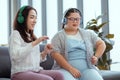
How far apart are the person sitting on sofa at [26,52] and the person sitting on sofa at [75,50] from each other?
0.15m

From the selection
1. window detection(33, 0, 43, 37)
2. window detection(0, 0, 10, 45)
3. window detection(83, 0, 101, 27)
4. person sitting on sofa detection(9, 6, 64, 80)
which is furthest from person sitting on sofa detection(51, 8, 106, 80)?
window detection(0, 0, 10, 45)

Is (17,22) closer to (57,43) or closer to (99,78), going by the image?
(57,43)

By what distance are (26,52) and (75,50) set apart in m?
0.52

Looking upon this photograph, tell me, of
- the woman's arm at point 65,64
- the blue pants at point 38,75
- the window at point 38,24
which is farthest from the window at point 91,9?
the blue pants at point 38,75

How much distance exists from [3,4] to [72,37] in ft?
12.7

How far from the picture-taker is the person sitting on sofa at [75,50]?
235 centimetres

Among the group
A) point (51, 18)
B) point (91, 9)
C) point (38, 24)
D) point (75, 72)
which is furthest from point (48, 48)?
point (38, 24)

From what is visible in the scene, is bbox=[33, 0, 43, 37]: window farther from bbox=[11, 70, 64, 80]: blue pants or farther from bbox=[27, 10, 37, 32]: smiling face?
bbox=[11, 70, 64, 80]: blue pants

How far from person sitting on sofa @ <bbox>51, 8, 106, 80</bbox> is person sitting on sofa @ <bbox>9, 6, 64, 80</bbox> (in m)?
0.15

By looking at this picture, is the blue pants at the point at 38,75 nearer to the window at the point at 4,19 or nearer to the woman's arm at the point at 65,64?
the woman's arm at the point at 65,64

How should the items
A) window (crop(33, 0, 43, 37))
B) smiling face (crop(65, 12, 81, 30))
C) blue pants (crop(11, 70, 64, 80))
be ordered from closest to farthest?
blue pants (crop(11, 70, 64, 80)) → smiling face (crop(65, 12, 81, 30)) → window (crop(33, 0, 43, 37))

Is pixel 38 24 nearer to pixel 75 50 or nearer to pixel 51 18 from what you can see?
pixel 51 18

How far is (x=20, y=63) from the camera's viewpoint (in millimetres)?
2236

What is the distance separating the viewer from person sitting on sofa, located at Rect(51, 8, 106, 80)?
7.72 ft
